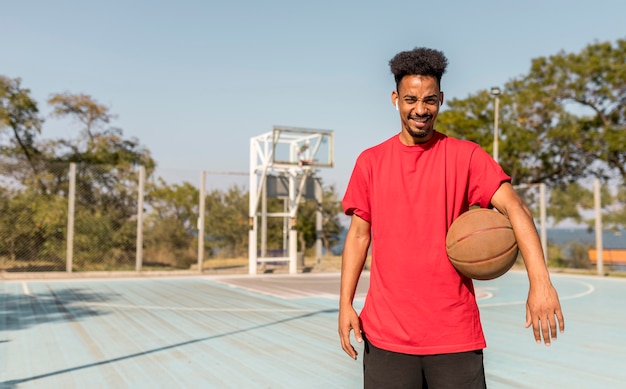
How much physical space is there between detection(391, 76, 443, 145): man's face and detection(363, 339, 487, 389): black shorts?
3.11 feet

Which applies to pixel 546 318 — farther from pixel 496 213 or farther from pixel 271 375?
pixel 271 375

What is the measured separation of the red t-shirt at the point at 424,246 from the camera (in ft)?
7.77

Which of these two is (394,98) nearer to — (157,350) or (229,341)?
(157,350)

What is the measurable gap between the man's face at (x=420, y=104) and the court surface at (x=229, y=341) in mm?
3305

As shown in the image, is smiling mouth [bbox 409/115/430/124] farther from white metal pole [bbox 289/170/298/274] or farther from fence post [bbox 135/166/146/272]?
white metal pole [bbox 289/170/298/274]

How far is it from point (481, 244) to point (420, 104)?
2.18ft

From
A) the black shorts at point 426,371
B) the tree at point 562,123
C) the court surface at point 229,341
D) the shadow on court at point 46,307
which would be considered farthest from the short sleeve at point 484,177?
the tree at point 562,123

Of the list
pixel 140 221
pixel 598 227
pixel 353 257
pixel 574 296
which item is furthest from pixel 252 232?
pixel 353 257

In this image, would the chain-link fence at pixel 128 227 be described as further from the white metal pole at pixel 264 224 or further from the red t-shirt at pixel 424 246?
the red t-shirt at pixel 424 246

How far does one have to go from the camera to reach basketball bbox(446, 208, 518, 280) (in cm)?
237

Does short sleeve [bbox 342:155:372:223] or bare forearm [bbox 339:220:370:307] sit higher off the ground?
short sleeve [bbox 342:155:372:223]

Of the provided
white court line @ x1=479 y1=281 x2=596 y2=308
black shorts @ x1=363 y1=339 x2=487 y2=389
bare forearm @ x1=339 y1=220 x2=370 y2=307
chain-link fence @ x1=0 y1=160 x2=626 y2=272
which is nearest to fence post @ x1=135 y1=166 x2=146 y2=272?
chain-link fence @ x1=0 y1=160 x2=626 y2=272

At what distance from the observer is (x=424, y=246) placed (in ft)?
7.97

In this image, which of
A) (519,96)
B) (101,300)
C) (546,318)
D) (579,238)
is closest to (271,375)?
(546,318)
